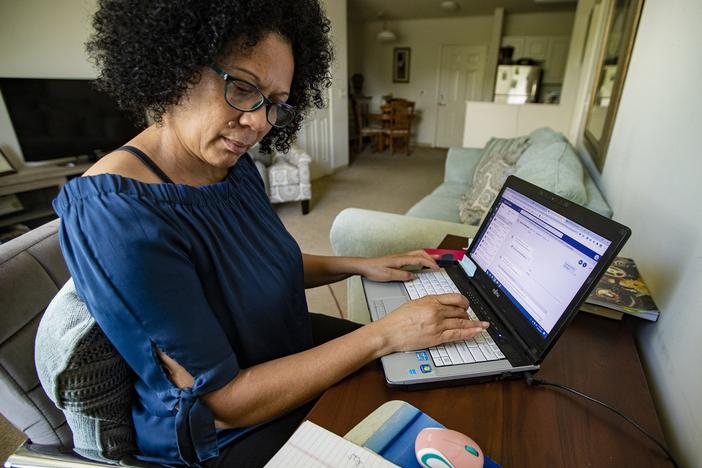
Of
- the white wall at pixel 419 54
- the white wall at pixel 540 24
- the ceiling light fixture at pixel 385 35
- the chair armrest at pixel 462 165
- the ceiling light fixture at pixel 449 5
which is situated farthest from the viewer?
the white wall at pixel 419 54

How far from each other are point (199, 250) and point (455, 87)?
7623 millimetres

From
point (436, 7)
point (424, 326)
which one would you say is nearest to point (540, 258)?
point (424, 326)

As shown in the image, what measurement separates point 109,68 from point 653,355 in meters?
1.19

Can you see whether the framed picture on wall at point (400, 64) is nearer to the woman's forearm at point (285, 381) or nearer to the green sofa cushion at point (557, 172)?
the green sofa cushion at point (557, 172)

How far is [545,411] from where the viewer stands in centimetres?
55

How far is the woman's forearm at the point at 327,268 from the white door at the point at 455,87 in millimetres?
6997

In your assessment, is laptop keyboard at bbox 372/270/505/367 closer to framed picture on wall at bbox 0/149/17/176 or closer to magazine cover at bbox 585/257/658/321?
magazine cover at bbox 585/257/658/321

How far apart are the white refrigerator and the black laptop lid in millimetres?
5901

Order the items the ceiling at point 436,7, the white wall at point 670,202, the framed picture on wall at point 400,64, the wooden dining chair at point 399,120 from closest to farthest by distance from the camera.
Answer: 1. the white wall at point 670,202
2. the ceiling at point 436,7
3. the wooden dining chair at point 399,120
4. the framed picture on wall at point 400,64

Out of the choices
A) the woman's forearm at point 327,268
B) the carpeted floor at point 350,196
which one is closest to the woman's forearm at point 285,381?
the woman's forearm at point 327,268

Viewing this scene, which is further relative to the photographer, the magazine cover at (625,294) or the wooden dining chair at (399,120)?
the wooden dining chair at (399,120)

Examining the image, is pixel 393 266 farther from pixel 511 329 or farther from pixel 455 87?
pixel 455 87

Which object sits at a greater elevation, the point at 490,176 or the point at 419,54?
the point at 419,54

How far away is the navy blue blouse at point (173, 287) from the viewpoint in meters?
0.49
